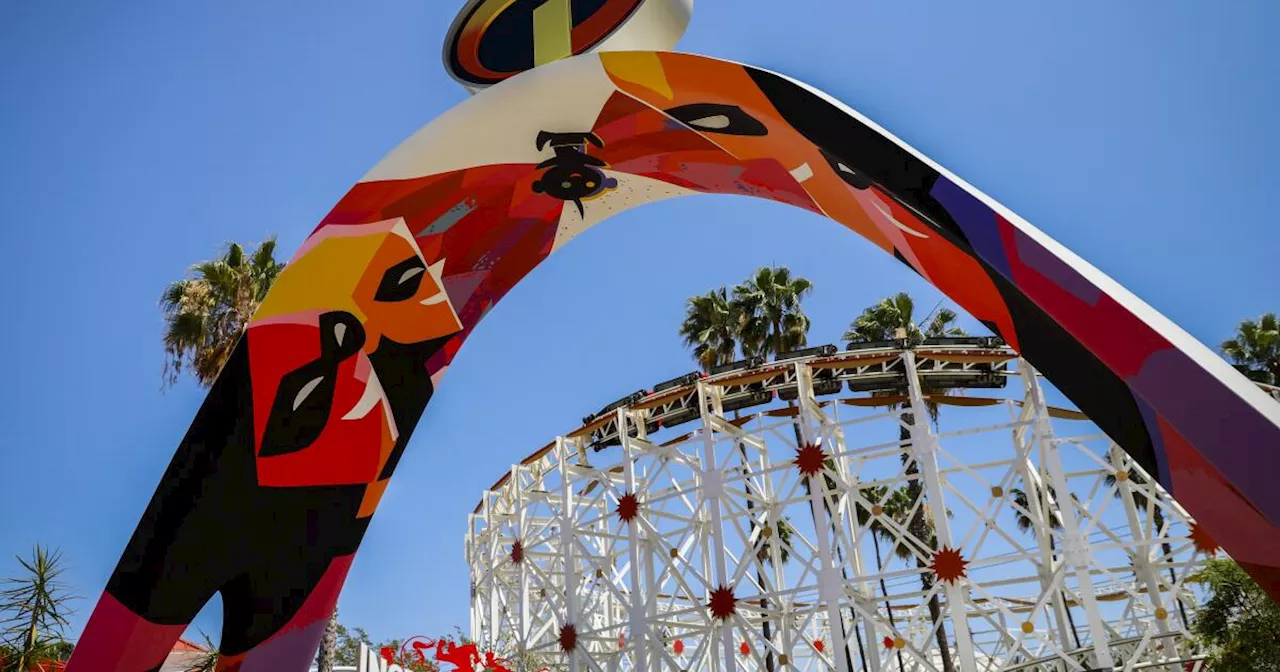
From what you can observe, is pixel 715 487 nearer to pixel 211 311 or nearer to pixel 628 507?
pixel 628 507

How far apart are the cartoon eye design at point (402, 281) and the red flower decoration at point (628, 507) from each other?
922 cm

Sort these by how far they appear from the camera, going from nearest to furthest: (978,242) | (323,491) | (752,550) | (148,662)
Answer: (978,242), (148,662), (323,491), (752,550)

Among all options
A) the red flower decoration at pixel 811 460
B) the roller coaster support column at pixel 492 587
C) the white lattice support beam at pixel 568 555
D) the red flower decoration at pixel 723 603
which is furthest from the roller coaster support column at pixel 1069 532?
the roller coaster support column at pixel 492 587

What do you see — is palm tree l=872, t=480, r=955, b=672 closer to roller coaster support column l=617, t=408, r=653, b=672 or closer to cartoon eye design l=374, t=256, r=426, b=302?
roller coaster support column l=617, t=408, r=653, b=672

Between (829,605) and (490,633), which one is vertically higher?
(490,633)

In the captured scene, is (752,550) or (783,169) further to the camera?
(752,550)

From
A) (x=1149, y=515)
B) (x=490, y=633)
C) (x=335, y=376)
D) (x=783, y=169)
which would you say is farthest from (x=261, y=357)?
(x=490, y=633)

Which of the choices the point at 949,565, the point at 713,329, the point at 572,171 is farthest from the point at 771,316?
the point at 572,171

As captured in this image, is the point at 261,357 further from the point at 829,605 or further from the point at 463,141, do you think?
the point at 829,605

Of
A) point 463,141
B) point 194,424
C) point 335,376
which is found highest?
point 463,141

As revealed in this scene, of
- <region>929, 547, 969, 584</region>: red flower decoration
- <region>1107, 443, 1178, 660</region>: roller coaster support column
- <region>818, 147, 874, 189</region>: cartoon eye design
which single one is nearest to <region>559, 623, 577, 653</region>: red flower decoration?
<region>929, 547, 969, 584</region>: red flower decoration

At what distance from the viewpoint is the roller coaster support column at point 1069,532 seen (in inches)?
487

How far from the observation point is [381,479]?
853 cm

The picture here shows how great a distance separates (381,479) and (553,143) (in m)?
3.49
